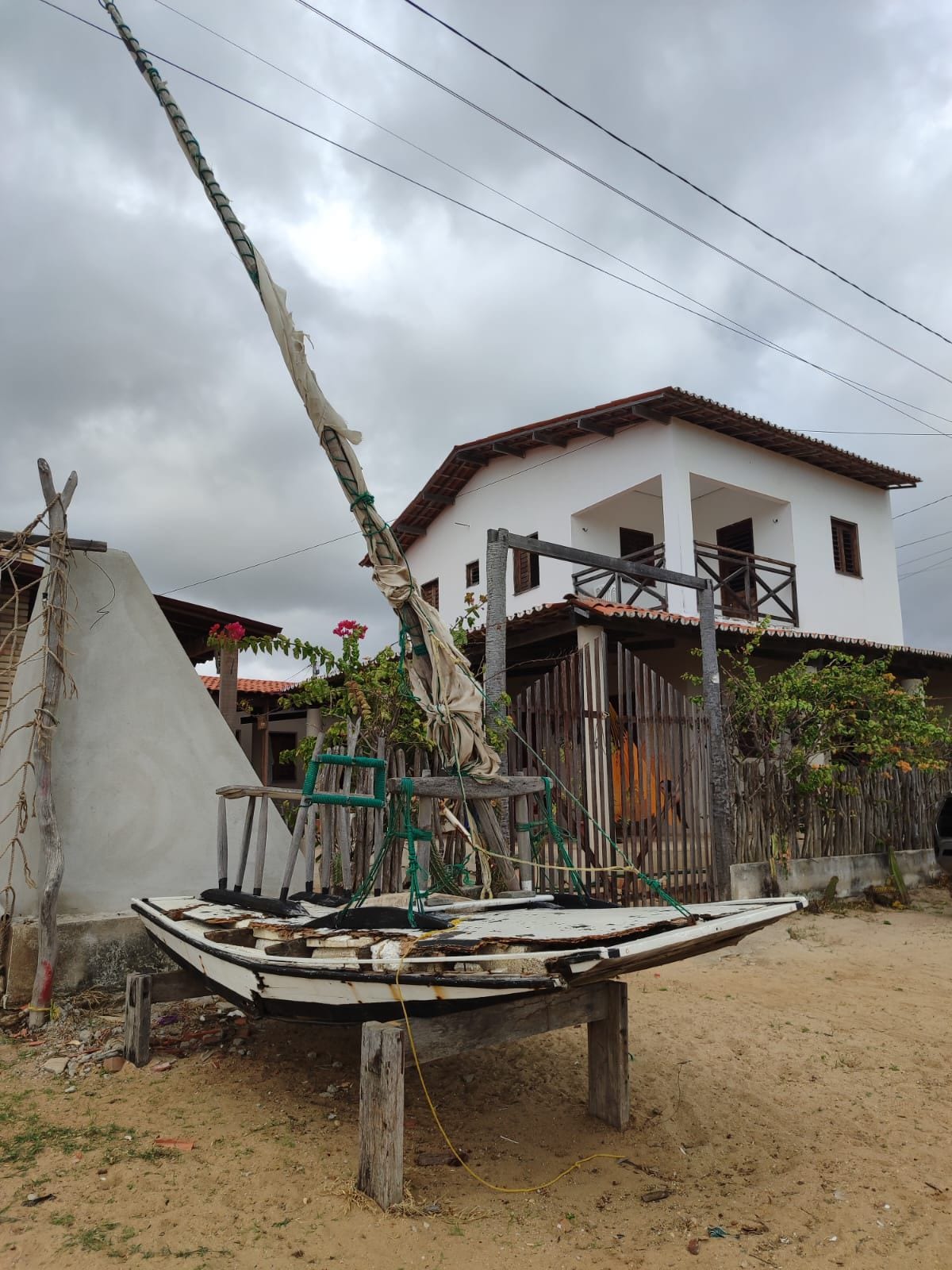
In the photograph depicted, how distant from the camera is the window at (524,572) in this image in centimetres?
1561

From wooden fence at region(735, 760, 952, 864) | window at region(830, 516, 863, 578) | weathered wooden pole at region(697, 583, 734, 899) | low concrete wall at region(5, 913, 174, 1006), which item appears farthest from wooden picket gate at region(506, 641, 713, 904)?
window at region(830, 516, 863, 578)

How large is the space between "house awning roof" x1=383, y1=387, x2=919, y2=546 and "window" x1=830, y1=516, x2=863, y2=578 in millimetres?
986

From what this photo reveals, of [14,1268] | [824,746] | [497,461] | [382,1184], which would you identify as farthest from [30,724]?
[497,461]

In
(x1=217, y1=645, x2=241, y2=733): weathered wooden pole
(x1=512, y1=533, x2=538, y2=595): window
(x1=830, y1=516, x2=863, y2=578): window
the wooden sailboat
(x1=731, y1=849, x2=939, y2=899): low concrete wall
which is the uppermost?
(x1=830, y1=516, x2=863, y2=578): window

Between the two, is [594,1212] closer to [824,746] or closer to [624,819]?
[624,819]

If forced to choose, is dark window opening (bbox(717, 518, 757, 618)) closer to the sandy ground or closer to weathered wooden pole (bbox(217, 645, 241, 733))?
weathered wooden pole (bbox(217, 645, 241, 733))

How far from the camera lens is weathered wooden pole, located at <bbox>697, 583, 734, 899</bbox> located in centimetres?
787

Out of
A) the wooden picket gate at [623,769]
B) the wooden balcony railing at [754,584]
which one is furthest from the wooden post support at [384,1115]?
the wooden balcony railing at [754,584]

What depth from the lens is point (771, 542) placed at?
15.3 metres

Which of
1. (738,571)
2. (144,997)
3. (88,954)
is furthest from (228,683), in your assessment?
(738,571)

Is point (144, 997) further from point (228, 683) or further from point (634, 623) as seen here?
point (634, 623)

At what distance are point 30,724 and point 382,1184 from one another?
3503 millimetres

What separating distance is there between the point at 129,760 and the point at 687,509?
10144mm

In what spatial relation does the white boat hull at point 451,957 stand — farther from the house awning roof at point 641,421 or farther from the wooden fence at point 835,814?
the house awning roof at point 641,421
